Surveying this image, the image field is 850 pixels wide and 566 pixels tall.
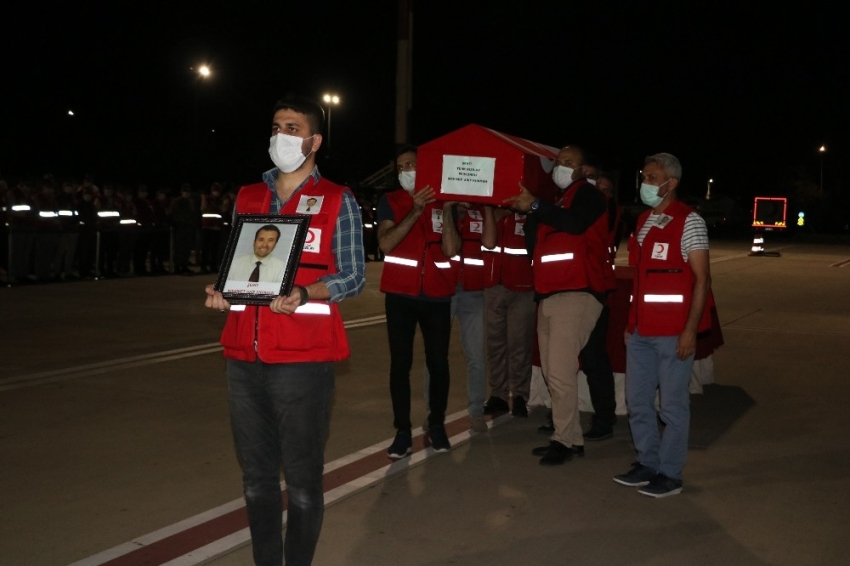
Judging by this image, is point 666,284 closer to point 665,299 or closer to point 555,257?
point 665,299

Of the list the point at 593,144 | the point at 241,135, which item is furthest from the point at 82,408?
the point at 593,144

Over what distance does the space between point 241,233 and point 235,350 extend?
458 mm

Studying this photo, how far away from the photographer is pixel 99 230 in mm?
19594

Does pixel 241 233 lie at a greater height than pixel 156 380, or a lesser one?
greater

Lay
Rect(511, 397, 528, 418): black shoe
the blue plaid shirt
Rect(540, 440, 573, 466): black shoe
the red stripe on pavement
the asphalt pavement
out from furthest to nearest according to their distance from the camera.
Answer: Rect(511, 397, 528, 418): black shoe → Rect(540, 440, 573, 466): black shoe → the asphalt pavement → the red stripe on pavement → the blue plaid shirt

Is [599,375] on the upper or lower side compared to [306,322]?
lower

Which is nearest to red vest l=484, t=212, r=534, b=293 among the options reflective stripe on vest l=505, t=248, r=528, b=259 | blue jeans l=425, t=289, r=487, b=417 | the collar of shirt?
reflective stripe on vest l=505, t=248, r=528, b=259

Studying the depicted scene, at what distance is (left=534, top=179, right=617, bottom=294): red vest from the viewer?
670 centimetres

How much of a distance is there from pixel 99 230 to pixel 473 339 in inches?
533

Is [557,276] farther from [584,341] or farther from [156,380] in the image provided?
[156,380]

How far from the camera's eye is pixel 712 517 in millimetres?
5773

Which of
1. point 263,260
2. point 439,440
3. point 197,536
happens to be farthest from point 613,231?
point 263,260

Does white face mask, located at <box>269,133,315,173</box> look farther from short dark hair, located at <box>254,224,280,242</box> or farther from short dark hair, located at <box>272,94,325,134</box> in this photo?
short dark hair, located at <box>254,224,280,242</box>

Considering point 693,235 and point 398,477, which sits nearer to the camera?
point 693,235
